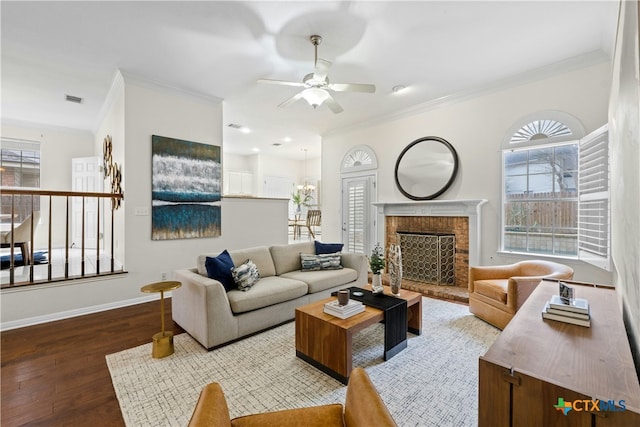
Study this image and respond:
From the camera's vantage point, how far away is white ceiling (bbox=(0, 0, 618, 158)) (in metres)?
2.67

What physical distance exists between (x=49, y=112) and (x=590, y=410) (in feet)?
26.3

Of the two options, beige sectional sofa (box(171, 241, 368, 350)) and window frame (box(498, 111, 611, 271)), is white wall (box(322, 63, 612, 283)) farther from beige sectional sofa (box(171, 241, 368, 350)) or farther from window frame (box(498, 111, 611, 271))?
beige sectional sofa (box(171, 241, 368, 350))

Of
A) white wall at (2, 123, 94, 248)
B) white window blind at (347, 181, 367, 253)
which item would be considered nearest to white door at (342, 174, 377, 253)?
white window blind at (347, 181, 367, 253)

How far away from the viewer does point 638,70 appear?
95cm

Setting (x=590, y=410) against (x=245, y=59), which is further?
(x=245, y=59)

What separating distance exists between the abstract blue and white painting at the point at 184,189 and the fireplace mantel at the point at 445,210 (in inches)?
119

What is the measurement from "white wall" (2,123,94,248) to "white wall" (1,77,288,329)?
2392mm

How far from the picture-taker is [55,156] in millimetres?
6328

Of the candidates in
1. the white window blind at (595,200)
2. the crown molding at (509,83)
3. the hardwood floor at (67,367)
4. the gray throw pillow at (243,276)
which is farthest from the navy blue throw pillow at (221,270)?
the crown molding at (509,83)

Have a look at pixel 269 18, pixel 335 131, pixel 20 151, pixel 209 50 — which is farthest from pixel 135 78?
pixel 20 151

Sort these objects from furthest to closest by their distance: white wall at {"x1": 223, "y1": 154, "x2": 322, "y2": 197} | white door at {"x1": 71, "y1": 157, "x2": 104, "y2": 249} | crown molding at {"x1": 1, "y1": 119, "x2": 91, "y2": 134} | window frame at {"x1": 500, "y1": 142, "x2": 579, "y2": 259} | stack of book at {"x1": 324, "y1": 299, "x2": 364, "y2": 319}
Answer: white wall at {"x1": 223, "y1": 154, "x2": 322, "y2": 197} → white door at {"x1": 71, "y1": 157, "x2": 104, "y2": 249} → crown molding at {"x1": 1, "y1": 119, "x2": 91, "y2": 134} → window frame at {"x1": 500, "y1": 142, "x2": 579, "y2": 259} → stack of book at {"x1": 324, "y1": 299, "x2": 364, "y2": 319}

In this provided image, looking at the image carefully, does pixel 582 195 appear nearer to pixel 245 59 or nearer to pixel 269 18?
pixel 269 18

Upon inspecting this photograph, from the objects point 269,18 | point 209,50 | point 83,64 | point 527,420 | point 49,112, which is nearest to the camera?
point 527,420

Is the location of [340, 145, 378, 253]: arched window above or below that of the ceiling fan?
below
